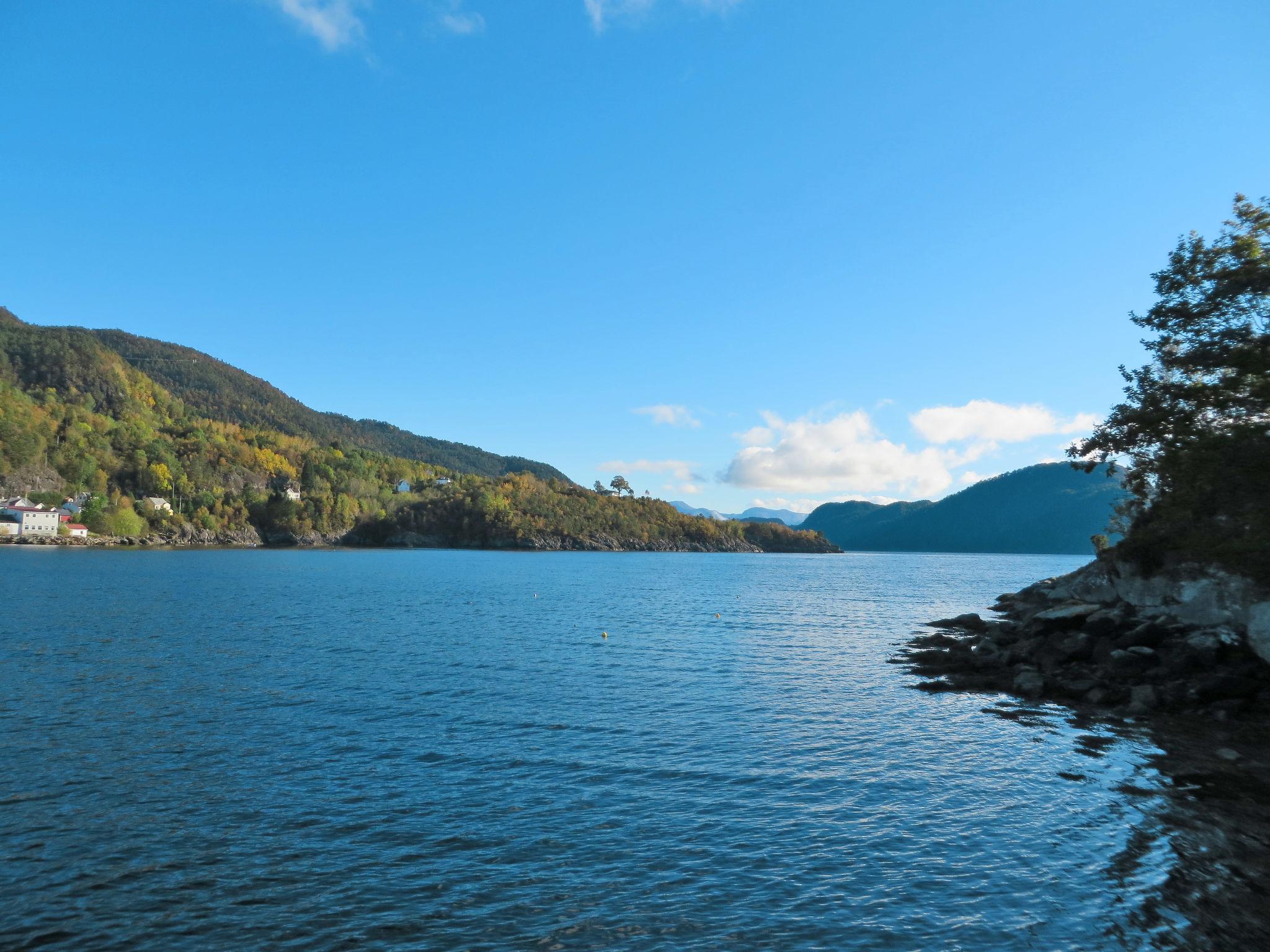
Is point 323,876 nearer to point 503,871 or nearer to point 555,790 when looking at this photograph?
point 503,871

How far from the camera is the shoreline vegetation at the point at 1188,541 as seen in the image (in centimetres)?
2812

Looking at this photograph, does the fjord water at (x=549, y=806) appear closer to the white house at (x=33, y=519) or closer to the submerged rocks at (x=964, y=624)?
the submerged rocks at (x=964, y=624)

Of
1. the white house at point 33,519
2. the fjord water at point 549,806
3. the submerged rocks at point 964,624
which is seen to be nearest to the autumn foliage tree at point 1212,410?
the fjord water at point 549,806

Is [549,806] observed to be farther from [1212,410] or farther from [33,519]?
[33,519]

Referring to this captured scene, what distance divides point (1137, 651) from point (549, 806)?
30.4 m

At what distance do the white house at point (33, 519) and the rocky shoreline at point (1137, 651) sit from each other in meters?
212

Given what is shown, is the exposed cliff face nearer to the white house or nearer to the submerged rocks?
the submerged rocks

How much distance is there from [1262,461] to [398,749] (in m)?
30.6

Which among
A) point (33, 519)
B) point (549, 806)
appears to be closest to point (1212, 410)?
point (549, 806)

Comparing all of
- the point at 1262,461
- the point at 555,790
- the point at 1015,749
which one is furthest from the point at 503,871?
the point at 1262,461

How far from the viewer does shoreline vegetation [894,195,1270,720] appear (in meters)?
28.1

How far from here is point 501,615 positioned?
207ft

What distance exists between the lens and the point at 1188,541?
103 ft

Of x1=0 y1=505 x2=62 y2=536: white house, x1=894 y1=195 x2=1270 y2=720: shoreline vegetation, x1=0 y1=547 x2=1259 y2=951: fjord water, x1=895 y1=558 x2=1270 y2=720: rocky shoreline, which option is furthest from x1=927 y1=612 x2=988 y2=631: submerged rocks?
x1=0 y1=505 x2=62 y2=536: white house
